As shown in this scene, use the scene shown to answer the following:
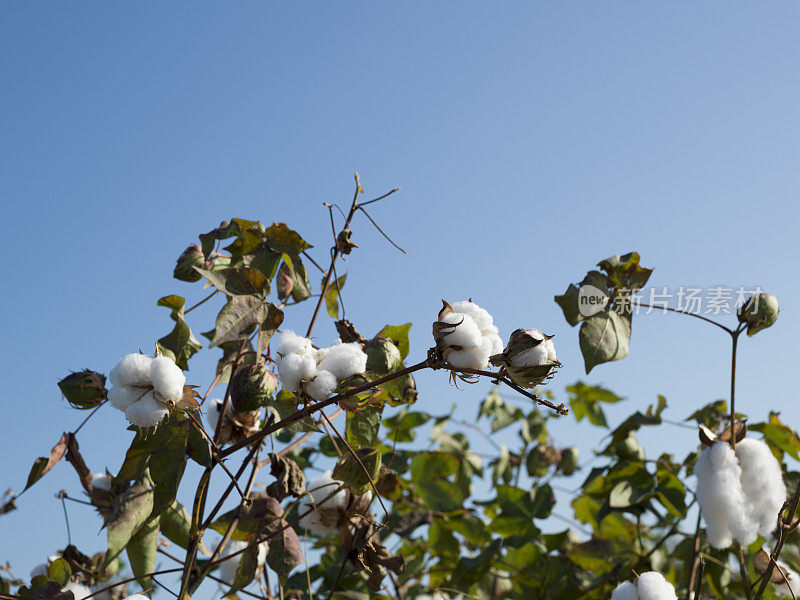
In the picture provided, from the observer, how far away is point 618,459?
70.2 inches

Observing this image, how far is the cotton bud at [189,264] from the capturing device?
119 cm

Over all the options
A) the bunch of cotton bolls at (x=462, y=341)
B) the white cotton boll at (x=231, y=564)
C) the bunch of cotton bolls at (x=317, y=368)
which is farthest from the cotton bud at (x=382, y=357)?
the white cotton boll at (x=231, y=564)

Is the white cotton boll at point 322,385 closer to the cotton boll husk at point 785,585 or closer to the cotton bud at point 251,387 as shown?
the cotton bud at point 251,387

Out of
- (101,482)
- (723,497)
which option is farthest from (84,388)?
(723,497)

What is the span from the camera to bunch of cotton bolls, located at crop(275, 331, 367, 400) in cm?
84

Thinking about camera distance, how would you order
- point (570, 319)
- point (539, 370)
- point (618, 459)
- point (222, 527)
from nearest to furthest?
point (539, 370)
point (222, 527)
point (570, 319)
point (618, 459)

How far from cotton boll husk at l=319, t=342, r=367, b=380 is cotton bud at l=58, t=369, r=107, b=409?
0.32 meters

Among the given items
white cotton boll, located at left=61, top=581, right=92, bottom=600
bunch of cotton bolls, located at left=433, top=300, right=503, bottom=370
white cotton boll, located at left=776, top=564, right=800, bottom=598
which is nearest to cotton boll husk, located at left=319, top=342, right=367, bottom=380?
bunch of cotton bolls, located at left=433, top=300, right=503, bottom=370

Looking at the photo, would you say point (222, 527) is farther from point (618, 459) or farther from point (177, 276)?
point (618, 459)

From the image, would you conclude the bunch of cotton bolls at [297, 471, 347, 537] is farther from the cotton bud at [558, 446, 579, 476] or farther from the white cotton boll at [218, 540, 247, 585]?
the cotton bud at [558, 446, 579, 476]

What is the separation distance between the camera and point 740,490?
44.3 inches

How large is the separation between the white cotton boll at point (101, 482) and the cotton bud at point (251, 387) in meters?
0.41

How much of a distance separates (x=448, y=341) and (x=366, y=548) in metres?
0.54

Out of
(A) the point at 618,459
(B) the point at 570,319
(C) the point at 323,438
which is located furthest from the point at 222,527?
(A) the point at 618,459
